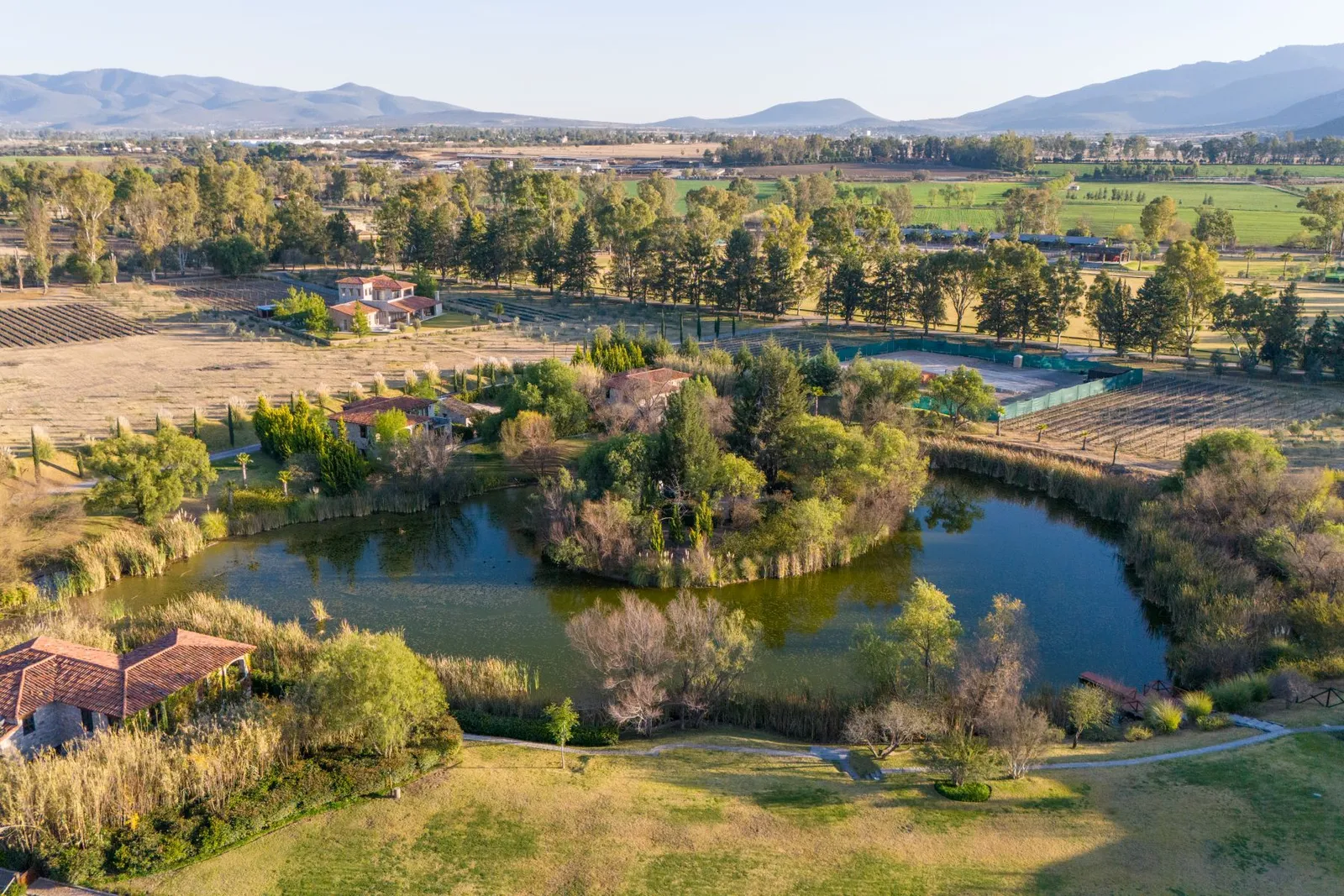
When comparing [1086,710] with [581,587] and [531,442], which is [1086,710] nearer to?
[581,587]

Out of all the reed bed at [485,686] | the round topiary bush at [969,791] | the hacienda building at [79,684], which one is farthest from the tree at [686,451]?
the round topiary bush at [969,791]

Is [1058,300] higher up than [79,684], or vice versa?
[1058,300]

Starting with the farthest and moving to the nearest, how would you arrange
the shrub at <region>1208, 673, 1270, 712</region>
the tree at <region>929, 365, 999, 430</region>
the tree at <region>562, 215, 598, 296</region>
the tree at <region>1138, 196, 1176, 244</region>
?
the tree at <region>1138, 196, 1176, 244</region> < the tree at <region>562, 215, 598, 296</region> < the tree at <region>929, 365, 999, 430</region> < the shrub at <region>1208, 673, 1270, 712</region>

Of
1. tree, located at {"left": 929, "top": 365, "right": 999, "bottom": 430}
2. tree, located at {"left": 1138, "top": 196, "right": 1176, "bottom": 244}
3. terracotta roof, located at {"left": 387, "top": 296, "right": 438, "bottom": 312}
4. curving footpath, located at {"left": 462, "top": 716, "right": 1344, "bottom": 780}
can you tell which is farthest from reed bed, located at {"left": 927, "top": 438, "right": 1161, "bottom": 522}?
tree, located at {"left": 1138, "top": 196, "right": 1176, "bottom": 244}

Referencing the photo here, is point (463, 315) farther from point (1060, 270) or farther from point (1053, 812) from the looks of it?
point (1053, 812)

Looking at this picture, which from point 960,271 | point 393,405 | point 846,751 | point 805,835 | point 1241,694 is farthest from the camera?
point 960,271

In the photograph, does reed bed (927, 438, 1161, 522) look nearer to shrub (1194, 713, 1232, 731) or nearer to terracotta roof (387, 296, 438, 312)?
shrub (1194, 713, 1232, 731)

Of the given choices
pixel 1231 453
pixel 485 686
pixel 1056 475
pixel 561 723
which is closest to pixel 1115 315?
pixel 1056 475
